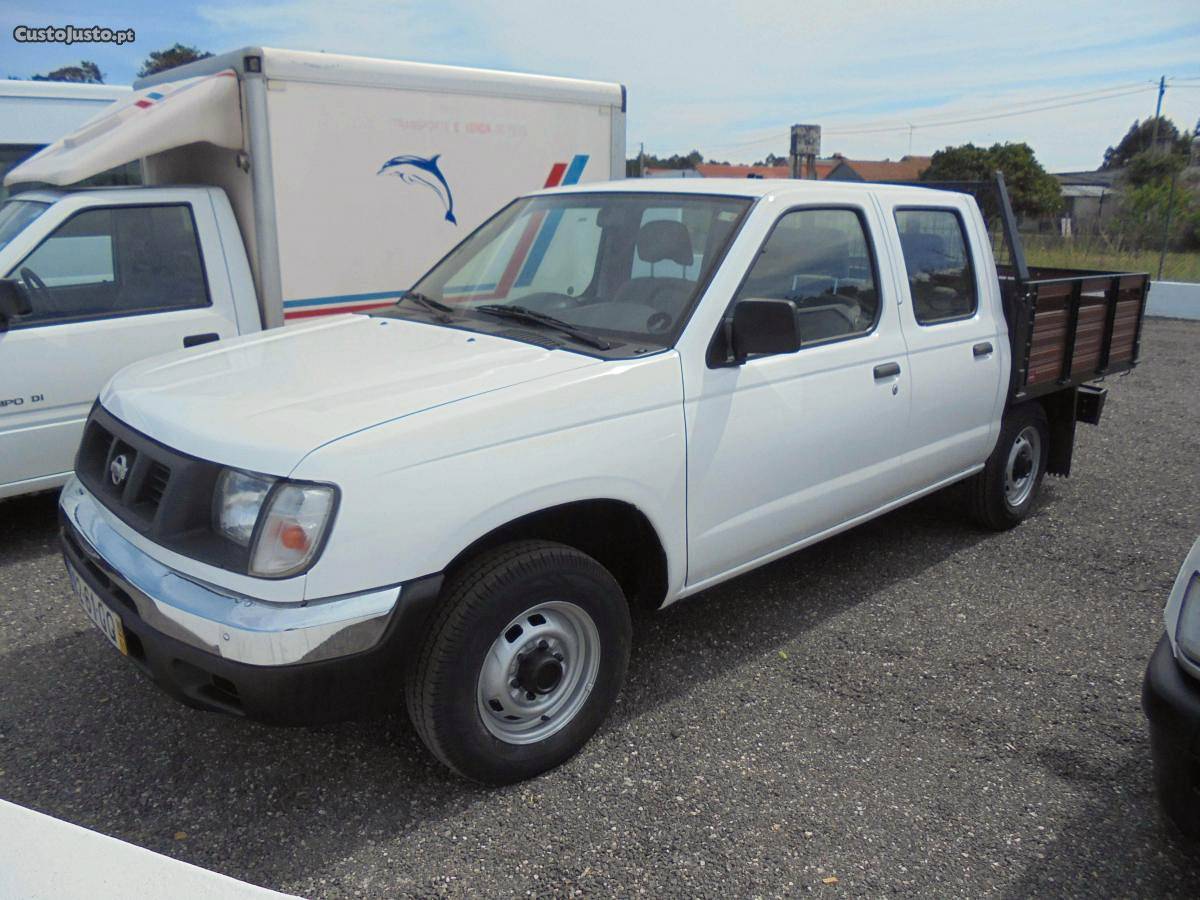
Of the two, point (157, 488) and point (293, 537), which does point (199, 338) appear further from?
point (293, 537)

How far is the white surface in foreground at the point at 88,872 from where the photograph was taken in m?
2.01

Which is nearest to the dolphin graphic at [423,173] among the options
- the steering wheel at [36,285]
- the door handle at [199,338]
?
the door handle at [199,338]

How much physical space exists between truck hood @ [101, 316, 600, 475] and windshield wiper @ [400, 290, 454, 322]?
0.13 m

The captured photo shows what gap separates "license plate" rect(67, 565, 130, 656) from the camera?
2.79 metres

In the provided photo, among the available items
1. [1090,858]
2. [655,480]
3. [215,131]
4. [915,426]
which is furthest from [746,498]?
[215,131]

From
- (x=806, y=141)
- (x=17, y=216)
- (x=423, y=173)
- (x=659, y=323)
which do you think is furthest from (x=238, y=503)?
(x=806, y=141)

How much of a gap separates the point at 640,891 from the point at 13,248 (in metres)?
4.29

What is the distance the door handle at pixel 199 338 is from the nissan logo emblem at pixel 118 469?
6.95ft

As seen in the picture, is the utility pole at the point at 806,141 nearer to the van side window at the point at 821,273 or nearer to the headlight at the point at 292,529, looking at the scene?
the van side window at the point at 821,273

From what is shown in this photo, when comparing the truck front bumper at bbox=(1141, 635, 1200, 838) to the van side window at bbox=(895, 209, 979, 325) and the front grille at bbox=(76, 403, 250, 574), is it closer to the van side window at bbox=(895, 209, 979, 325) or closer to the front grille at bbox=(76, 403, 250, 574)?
the van side window at bbox=(895, 209, 979, 325)

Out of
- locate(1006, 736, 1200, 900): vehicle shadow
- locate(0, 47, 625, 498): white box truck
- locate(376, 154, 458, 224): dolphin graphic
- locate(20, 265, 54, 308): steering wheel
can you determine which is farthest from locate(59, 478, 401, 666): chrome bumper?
locate(376, 154, 458, 224): dolphin graphic

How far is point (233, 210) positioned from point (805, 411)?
3.71 metres

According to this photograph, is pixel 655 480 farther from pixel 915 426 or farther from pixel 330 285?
pixel 330 285

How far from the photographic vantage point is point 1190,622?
2.45 metres
